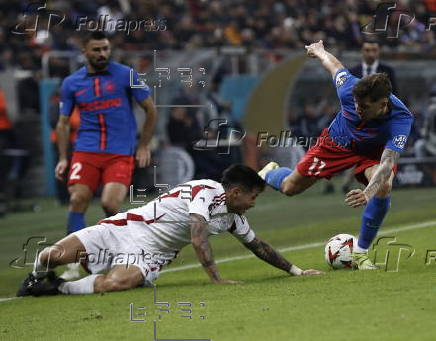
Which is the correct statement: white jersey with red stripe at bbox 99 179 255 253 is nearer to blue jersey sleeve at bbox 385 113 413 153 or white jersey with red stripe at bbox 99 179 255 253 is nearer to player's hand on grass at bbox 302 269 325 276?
player's hand on grass at bbox 302 269 325 276

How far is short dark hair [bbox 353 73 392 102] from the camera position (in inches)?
329

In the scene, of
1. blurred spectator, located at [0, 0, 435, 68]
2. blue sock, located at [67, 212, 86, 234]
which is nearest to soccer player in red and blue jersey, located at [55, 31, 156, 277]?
blue sock, located at [67, 212, 86, 234]

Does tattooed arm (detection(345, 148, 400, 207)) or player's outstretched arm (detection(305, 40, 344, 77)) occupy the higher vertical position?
player's outstretched arm (detection(305, 40, 344, 77))

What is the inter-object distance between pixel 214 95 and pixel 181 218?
1156 cm

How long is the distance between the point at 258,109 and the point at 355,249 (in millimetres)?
11191

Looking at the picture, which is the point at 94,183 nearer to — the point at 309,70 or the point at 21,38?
the point at 309,70

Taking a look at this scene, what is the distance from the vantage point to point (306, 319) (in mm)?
6926

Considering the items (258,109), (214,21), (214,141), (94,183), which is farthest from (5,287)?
(214,21)

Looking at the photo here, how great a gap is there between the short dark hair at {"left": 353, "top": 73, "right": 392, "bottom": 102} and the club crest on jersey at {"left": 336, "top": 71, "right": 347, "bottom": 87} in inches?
35.4

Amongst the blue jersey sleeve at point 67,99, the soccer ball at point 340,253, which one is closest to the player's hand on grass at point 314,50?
the soccer ball at point 340,253

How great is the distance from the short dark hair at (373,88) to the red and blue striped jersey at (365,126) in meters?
0.41

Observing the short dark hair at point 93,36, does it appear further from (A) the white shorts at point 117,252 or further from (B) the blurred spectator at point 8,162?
(B) the blurred spectator at point 8,162

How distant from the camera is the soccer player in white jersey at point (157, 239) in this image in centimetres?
893

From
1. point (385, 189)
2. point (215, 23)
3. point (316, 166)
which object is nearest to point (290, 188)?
point (316, 166)
